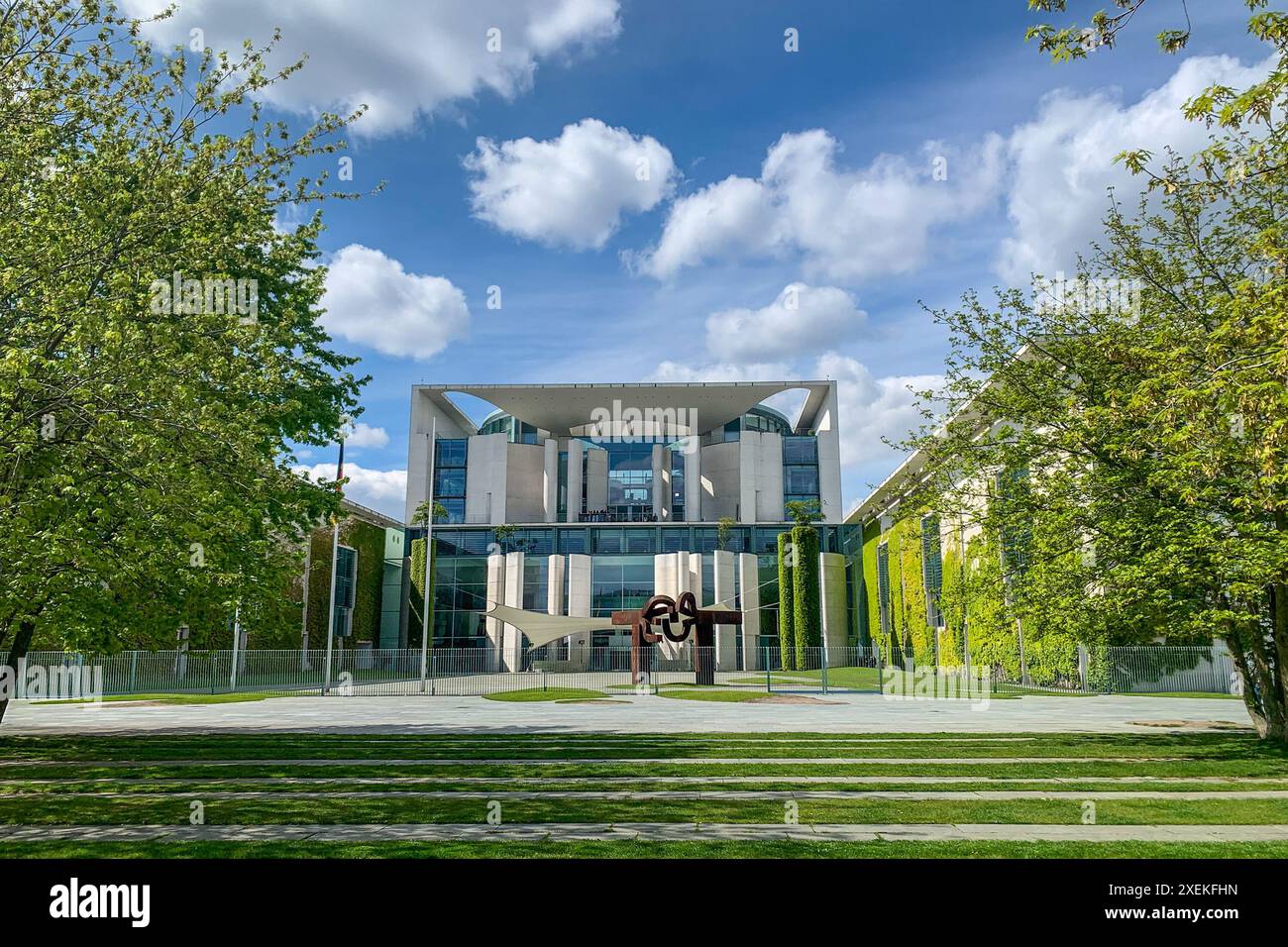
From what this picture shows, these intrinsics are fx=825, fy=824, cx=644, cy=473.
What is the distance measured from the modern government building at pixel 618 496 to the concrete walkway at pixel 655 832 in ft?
170

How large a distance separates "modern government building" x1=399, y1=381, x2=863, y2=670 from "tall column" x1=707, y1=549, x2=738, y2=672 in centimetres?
21

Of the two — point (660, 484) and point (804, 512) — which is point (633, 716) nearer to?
point (804, 512)

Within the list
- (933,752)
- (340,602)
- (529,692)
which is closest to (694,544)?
(340,602)

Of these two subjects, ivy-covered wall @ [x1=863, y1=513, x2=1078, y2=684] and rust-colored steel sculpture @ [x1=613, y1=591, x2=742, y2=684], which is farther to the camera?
rust-colored steel sculpture @ [x1=613, y1=591, x2=742, y2=684]

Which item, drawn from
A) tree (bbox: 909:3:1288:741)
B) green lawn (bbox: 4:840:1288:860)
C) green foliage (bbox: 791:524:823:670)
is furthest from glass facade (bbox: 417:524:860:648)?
green lawn (bbox: 4:840:1288:860)

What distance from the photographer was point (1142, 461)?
15.3 m

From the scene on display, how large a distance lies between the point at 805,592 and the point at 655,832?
51.7 metres

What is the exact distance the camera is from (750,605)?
61.5 meters

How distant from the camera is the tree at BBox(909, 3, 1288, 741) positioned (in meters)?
13.5

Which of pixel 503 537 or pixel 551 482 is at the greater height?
pixel 551 482

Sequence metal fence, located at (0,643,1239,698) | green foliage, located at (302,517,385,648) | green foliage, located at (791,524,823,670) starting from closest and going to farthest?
metal fence, located at (0,643,1239,698), green foliage, located at (302,517,385,648), green foliage, located at (791,524,823,670)

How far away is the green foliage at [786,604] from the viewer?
58.5 metres

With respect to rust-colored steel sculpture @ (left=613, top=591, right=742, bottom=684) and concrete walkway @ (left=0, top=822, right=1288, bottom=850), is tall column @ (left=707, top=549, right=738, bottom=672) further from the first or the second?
concrete walkway @ (left=0, top=822, right=1288, bottom=850)

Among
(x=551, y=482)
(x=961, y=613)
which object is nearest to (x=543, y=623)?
(x=961, y=613)
